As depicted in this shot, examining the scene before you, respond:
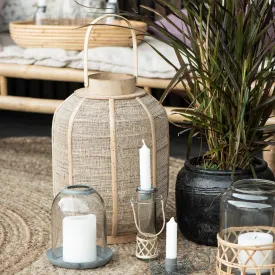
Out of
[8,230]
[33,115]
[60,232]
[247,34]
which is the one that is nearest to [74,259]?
[60,232]

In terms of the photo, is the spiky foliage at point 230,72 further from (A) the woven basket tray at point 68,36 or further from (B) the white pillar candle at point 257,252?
(A) the woven basket tray at point 68,36

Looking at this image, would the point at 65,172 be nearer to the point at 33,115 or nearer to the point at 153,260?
the point at 153,260

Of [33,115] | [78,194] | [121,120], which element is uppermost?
[121,120]

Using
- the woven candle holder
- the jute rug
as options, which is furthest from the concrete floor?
the woven candle holder

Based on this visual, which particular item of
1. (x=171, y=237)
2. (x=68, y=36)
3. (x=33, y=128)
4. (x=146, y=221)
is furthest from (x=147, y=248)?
(x=33, y=128)

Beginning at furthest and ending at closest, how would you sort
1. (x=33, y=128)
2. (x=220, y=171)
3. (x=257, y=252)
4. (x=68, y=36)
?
(x=33, y=128), (x=68, y=36), (x=220, y=171), (x=257, y=252)

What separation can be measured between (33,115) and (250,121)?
2.07 metres

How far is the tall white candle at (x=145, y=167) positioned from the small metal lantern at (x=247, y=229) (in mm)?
187

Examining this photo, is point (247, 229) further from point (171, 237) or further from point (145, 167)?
point (145, 167)

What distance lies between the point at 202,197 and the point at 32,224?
52 centimetres

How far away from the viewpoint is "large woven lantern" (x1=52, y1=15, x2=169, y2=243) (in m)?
1.82

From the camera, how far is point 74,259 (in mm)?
1743

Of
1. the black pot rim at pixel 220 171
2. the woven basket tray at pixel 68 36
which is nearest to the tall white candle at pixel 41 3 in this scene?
the woven basket tray at pixel 68 36

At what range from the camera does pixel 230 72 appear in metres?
1.73
